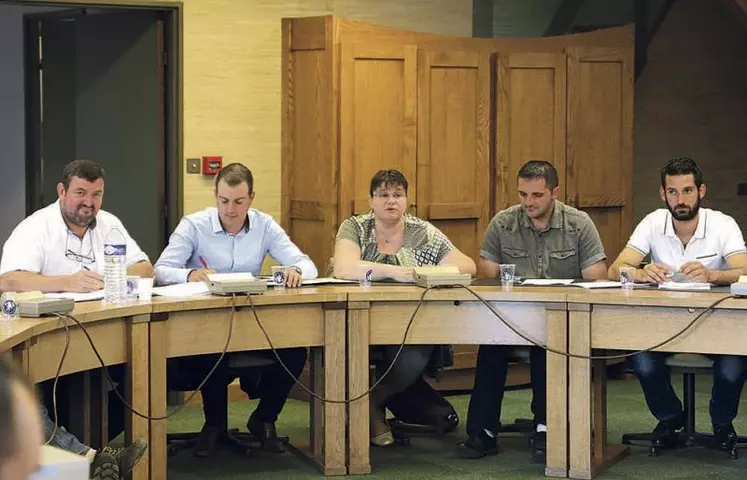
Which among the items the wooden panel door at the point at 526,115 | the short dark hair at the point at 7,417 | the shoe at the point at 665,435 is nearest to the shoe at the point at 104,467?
the shoe at the point at 665,435

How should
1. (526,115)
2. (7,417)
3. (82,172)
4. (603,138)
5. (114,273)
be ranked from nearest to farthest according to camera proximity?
(7,417), (114,273), (82,172), (526,115), (603,138)

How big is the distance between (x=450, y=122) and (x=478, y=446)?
206 centimetres

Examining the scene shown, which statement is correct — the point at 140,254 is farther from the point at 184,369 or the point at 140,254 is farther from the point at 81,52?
the point at 81,52

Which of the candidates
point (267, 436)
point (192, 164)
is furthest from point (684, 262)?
point (192, 164)

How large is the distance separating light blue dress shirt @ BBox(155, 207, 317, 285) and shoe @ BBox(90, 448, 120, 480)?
1.19 m

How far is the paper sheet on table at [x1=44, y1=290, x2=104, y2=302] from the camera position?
415cm

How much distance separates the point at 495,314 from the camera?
4586mm

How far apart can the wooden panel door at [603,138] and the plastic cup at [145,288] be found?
294 centimetres

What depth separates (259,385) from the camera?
5016 mm

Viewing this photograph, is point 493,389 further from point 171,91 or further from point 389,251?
point 171,91

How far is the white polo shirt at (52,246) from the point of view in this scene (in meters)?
4.53

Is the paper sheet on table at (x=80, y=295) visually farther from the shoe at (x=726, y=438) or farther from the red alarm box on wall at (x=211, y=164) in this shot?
the shoe at (x=726, y=438)

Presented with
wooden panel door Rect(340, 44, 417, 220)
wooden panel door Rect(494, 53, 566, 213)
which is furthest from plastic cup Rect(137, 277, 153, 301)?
wooden panel door Rect(494, 53, 566, 213)

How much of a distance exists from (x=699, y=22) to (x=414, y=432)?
4.16 meters
